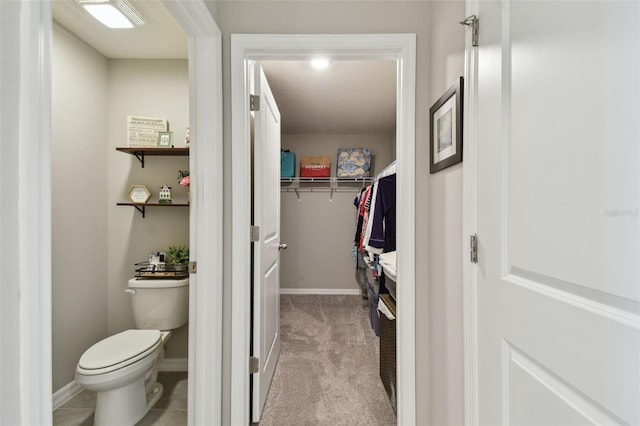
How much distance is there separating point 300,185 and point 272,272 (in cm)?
239

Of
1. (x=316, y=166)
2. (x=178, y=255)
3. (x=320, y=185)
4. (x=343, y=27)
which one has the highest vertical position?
(x=343, y=27)

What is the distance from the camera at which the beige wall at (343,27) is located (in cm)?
143

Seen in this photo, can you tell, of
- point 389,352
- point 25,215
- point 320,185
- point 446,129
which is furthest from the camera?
point 320,185

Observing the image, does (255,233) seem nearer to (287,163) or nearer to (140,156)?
(140,156)

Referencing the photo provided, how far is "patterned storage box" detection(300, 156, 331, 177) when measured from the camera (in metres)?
4.10

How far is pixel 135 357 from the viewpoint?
63.0 inches

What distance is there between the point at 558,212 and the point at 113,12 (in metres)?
2.27

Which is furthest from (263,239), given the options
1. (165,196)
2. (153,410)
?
(153,410)

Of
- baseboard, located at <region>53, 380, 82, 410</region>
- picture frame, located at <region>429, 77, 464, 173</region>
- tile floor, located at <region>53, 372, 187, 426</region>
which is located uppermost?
picture frame, located at <region>429, 77, 464, 173</region>

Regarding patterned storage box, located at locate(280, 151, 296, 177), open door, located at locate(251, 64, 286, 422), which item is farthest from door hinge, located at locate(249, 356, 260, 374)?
patterned storage box, located at locate(280, 151, 296, 177)

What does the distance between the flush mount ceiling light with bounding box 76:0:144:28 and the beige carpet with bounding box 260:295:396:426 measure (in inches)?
97.1

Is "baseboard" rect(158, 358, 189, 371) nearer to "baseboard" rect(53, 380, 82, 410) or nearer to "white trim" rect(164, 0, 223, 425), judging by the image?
"baseboard" rect(53, 380, 82, 410)


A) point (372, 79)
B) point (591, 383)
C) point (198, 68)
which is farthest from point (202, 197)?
point (372, 79)

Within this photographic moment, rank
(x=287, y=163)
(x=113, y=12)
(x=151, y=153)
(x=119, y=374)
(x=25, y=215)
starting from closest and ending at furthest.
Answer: (x=25, y=215) < (x=119, y=374) < (x=113, y=12) < (x=151, y=153) < (x=287, y=163)
